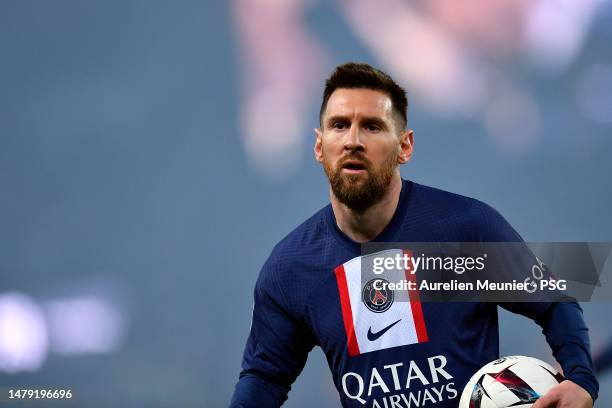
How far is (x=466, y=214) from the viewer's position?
3.66 meters

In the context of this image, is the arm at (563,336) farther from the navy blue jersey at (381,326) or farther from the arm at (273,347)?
the arm at (273,347)

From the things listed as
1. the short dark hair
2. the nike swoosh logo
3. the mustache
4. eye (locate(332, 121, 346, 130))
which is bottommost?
the nike swoosh logo

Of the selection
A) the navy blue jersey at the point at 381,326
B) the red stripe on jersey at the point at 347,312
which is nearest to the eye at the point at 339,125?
the navy blue jersey at the point at 381,326

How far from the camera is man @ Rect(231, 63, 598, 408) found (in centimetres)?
351

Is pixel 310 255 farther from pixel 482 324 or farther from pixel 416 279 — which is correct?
pixel 482 324

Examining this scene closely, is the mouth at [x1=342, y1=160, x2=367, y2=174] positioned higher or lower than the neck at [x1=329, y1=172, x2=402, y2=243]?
higher

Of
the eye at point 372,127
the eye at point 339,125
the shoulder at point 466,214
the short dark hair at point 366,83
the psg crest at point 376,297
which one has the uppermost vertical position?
the short dark hair at point 366,83

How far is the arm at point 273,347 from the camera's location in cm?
376

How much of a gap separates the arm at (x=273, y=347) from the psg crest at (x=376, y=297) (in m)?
0.33

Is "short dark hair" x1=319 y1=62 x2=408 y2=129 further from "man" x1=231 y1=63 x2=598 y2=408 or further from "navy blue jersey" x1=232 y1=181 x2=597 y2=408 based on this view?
"navy blue jersey" x1=232 y1=181 x2=597 y2=408

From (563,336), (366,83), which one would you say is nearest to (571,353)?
(563,336)

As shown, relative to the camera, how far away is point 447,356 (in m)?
3.54
